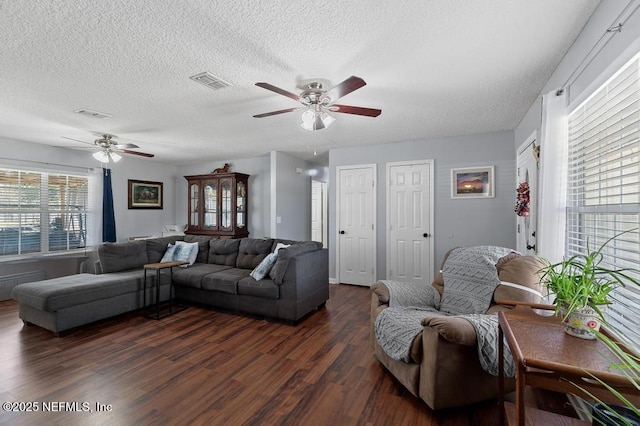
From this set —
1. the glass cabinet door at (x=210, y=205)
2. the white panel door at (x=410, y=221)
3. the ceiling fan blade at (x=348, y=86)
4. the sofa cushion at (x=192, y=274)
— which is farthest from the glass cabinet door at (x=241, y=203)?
the ceiling fan blade at (x=348, y=86)

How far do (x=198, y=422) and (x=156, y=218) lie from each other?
5.68m

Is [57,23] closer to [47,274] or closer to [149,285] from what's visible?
[149,285]

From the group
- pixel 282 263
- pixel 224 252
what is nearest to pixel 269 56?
pixel 282 263

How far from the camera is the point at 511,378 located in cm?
177

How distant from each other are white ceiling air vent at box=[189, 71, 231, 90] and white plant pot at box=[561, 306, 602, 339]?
267 cm

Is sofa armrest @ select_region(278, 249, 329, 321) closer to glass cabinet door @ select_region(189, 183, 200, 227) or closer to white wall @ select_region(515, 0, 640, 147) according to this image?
white wall @ select_region(515, 0, 640, 147)

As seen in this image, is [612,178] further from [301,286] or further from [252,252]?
[252,252]

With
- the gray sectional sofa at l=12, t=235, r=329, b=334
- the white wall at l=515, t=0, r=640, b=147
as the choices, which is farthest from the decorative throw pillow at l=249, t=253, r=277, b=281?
the white wall at l=515, t=0, r=640, b=147

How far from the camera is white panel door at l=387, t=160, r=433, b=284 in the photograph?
437 centimetres

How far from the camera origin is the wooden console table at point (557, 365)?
944mm

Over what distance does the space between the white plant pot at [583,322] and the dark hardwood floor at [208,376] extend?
3.08ft

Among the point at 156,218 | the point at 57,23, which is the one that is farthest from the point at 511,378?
the point at 156,218

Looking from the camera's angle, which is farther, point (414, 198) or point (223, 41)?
point (414, 198)

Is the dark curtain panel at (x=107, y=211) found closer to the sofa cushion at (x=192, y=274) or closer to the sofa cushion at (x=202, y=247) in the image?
the sofa cushion at (x=202, y=247)
